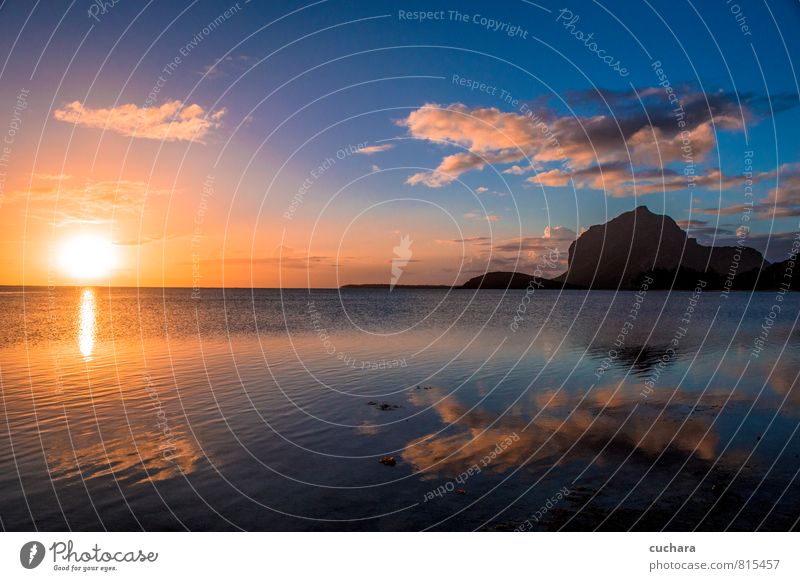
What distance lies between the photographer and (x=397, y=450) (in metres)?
18.1

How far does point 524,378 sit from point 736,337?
36.3m

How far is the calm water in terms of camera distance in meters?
13.1

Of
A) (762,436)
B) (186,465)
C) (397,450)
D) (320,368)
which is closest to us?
(186,465)

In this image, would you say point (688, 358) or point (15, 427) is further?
point (688, 358)

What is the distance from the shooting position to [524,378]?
30.9 meters

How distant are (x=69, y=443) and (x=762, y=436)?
26.2m

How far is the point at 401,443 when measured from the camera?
18.8 m

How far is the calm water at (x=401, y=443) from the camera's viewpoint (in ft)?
43.0

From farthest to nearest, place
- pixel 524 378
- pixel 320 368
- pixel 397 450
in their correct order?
pixel 320 368 < pixel 524 378 < pixel 397 450

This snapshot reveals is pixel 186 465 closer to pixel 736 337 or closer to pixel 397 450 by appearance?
pixel 397 450
